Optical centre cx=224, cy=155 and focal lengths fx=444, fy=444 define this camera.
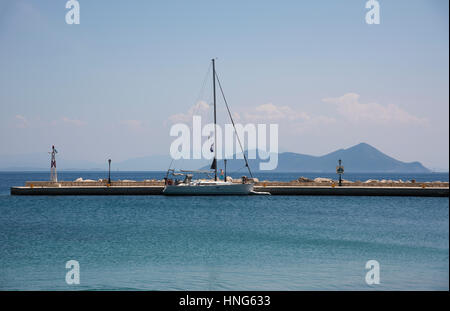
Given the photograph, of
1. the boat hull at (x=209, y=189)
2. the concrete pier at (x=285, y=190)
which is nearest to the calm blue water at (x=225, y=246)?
the concrete pier at (x=285, y=190)

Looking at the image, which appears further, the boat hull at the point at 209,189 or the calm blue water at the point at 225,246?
the boat hull at the point at 209,189

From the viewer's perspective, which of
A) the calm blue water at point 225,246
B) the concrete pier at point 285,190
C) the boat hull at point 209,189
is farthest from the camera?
the boat hull at point 209,189

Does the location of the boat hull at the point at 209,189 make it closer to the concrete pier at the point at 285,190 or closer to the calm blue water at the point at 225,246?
the concrete pier at the point at 285,190

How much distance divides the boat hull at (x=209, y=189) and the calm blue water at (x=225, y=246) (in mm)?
9362

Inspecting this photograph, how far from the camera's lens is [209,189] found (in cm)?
5369

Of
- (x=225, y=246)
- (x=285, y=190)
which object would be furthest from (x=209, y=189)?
Result: (x=225, y=246)

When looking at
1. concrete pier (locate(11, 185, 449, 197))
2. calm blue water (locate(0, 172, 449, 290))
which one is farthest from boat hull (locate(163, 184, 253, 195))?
calm blue water (locate(0, 172, 449, 290))

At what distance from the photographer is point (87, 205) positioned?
147 ft

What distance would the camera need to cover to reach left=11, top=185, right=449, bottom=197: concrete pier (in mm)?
51656

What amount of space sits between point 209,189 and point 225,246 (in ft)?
101

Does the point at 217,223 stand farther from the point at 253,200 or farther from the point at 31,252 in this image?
the point at 253,200

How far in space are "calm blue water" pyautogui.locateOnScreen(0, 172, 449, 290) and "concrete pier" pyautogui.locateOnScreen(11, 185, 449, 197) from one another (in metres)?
8.21

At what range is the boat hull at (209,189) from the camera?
53188 mm
